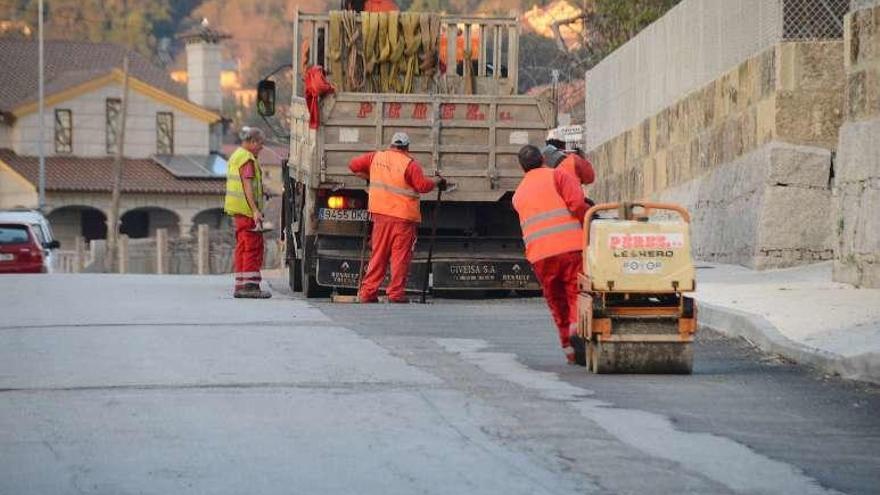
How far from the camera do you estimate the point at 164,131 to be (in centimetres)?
7256

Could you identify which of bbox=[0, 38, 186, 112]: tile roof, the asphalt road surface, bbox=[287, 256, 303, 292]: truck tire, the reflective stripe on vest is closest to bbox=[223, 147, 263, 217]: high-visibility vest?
bbox=[287, 256, 303, 292]: truck tire

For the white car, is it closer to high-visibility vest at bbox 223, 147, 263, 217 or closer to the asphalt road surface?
high-visibility vest at bbox 223, 147, 263, 217

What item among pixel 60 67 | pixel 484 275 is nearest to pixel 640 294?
pixel 484 275

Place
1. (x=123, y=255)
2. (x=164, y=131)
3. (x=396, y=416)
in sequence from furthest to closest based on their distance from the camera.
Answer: (x=164, y=131), (x=123, y=255), (x=396, y=416)

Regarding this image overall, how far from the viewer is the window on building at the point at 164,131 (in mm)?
72375

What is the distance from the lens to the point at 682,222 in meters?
13.1

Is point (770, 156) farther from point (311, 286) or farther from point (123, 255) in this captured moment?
point (123, 255)

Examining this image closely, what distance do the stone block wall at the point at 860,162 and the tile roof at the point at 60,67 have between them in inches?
2145

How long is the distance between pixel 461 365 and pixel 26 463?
15.9 ft

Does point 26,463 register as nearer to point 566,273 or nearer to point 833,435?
point 833,435

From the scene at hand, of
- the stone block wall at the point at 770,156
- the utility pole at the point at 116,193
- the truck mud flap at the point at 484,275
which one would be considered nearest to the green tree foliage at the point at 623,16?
the stone block wall at the point at 770,156

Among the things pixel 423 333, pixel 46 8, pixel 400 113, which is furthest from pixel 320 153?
pixel 46 8

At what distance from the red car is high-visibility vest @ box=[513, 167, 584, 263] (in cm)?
2153

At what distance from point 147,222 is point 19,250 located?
3850 centimetres
